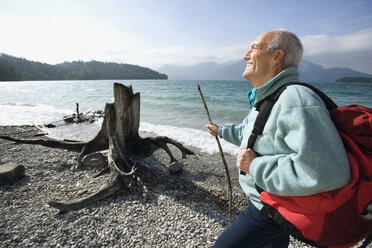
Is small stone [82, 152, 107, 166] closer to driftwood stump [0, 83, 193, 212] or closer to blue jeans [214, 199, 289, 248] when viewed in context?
driftwood stump [0, 83, 193, 212]

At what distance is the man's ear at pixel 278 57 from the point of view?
1652mm

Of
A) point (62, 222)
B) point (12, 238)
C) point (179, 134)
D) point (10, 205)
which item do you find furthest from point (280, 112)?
point (179, 134)

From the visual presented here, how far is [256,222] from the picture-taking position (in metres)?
1.74

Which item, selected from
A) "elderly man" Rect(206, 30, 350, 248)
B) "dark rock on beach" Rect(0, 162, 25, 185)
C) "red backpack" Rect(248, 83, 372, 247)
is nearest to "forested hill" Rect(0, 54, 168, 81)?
"dark rock on beach" Rect(0, 162, 25, 185)

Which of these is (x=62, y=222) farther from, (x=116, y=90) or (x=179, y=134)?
(x=179, y=134)

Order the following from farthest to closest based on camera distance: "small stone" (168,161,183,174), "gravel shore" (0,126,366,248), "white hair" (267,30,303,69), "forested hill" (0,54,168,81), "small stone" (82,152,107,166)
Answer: "forested hill" (0,54,168,81)
"small stone" (82,152,107,166)
"small stone" (168,161,183,174)
"gravel shore" (0,126,366,248)
"white hair" (267,30,303,69)

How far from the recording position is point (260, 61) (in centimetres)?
176

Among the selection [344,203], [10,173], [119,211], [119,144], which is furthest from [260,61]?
[10,173]

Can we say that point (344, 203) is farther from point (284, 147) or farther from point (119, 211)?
point (119, 211)

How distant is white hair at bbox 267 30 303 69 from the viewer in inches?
64.8

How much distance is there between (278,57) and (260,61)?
6.1 inches

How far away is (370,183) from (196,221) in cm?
329

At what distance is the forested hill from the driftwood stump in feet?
446

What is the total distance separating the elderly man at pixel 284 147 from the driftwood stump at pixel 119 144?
3353 mm
